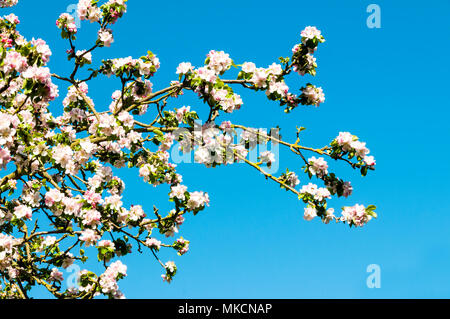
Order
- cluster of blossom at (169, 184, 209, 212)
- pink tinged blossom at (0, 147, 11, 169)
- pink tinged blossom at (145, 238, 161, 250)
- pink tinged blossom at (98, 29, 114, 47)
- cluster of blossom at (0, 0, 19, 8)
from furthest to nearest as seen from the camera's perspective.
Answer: cluster of blossom at (0, 0, 19, 8), pink tinged blossom at (145, 238, 161, 250), pink tinged blossom at (98, 29, 114, 47), cluster of blossom at (169, 184, 209, 212), pink tinged blossom at (0, 147, 11, 169)

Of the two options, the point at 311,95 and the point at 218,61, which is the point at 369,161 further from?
the point at 218,61

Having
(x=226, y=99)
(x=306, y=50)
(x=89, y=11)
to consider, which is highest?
(x=89, y=11)

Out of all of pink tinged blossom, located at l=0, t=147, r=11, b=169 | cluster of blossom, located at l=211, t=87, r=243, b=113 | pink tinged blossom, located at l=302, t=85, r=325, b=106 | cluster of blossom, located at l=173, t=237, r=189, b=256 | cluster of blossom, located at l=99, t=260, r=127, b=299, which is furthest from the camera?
cluster of blossom, located at l=173, t=237, r=189, b=256

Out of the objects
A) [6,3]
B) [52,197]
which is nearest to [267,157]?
[52,197]

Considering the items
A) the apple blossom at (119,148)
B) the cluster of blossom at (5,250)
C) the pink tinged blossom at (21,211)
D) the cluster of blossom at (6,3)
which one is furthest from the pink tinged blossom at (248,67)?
the cluster of blossom at (6,3)

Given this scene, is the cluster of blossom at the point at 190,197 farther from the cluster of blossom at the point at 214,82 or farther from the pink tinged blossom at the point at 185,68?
the pink tinged blossom at the point at 185,68

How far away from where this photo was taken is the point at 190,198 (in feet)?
23.9

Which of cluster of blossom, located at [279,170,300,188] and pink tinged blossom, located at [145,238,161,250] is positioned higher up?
cluster of blossom, located at [279,170,300,188]

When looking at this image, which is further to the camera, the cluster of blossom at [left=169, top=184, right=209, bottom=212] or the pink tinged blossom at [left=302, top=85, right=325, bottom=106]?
the pink tinged blossom at [left=302, top=85, right=325, bottom=106]

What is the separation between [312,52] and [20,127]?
169 inches

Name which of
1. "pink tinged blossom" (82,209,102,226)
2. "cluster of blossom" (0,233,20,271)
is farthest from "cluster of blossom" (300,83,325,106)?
"cluster of blossom" (0,233,20,271)

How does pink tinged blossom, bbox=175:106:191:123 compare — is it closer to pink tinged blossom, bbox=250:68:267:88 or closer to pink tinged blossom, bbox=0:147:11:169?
pink tinged blossom, bbox=250:68:267:88
